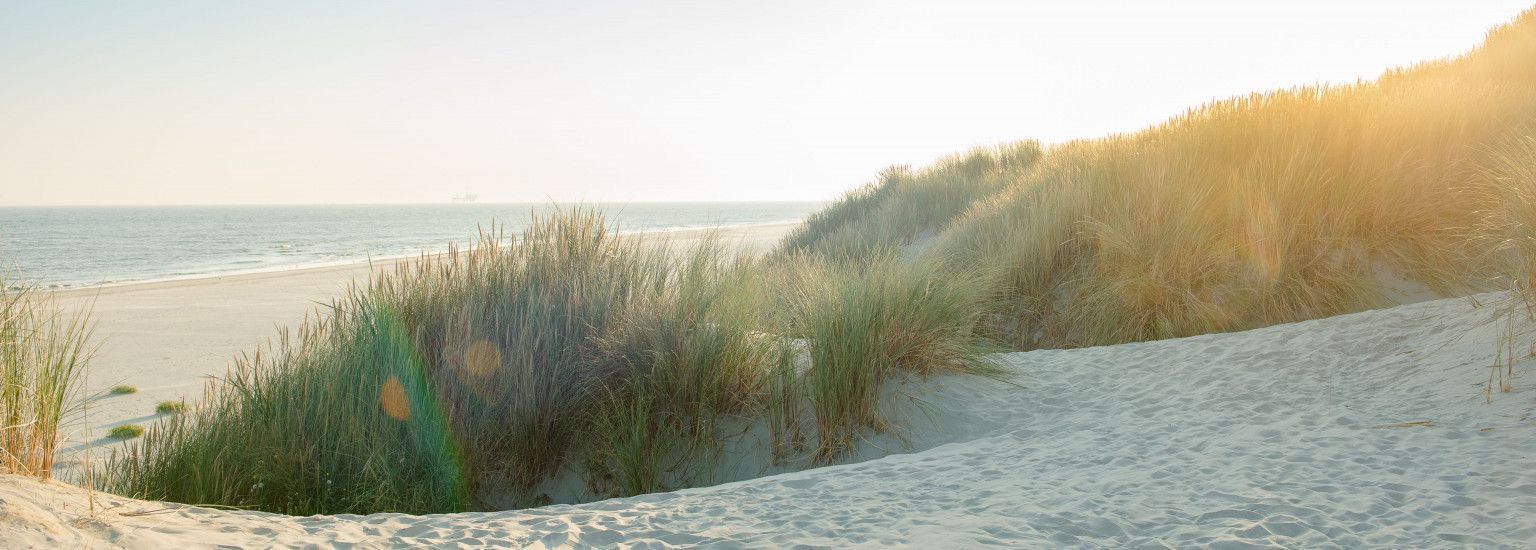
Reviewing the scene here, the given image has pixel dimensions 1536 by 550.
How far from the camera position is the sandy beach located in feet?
23.8

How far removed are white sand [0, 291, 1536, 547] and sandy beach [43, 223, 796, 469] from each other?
3.45ft

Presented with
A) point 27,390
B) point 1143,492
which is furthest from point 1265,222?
point 27,390

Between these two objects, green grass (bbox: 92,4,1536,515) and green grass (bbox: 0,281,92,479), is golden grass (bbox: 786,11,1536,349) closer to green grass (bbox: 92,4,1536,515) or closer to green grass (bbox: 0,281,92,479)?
green grass (bbox: 92,4,1536,515)

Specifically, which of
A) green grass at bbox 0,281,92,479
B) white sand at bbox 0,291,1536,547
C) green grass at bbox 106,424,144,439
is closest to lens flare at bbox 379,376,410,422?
green grass at bbox 0,281,92,479

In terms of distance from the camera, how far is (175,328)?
12.8m

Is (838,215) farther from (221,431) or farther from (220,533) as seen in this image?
(220,533)

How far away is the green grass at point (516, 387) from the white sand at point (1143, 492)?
107 cm

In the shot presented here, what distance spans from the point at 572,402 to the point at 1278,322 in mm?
5100

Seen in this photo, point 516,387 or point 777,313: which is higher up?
point 777,313

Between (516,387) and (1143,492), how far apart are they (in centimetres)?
305

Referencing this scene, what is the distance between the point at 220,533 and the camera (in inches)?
95.3

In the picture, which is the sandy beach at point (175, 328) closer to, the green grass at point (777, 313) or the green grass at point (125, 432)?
the green grass at point (125, 432)

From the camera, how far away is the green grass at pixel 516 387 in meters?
3.85

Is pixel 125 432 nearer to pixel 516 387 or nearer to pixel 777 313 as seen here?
pixel 516 387
